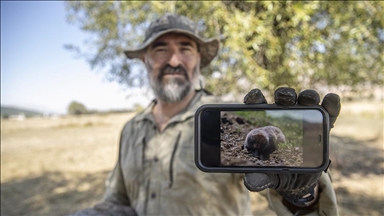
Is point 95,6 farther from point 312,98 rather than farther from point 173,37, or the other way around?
point 312,98

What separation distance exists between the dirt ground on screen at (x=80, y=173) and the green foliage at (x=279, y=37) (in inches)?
61.1

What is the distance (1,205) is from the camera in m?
5.71

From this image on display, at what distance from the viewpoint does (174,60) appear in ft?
7.13

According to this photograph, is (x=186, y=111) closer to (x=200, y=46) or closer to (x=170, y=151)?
(x=170, y=151)

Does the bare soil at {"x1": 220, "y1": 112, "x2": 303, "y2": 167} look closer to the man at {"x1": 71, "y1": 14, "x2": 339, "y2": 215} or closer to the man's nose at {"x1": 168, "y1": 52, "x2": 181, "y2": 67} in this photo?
the man at {"x1": 71, "y1": 14, "x2": 339, "y2": 215}

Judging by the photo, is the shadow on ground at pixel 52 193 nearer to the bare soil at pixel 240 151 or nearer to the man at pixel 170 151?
the man at pixel 170 151

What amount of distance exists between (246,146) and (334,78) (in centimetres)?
494

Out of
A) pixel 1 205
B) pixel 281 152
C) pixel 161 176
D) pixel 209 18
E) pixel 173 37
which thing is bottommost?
pixel 1 205

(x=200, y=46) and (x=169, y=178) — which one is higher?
(x=200, y=46)

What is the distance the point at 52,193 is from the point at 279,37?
18.8 feet

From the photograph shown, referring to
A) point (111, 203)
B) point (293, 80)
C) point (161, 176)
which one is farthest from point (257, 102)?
point (293, 80)

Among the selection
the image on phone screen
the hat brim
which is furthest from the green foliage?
the image on phone screen

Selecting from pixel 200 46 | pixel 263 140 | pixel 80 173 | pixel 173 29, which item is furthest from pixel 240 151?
pixel 80 173

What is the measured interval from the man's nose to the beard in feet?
0.10
